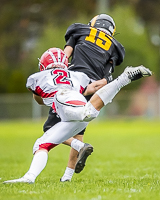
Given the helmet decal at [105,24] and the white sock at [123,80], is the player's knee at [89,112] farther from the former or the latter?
the helmet decal at [105,24]

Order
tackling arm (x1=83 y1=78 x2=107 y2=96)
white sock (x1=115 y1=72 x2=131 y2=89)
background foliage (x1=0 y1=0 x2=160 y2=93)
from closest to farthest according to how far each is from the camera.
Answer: white sock (x1=115 y1=72 x2=131 y2=89), tackling arm (x1=83 y1=78 x2=107 y2=96), background foliage (x1=0 y1=0 x2=160 y2=93)

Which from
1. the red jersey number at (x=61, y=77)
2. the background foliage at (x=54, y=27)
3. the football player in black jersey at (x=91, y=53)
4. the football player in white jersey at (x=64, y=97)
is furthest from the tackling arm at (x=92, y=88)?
the background foliage at (x=54, y=27)

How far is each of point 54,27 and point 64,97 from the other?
109 feet

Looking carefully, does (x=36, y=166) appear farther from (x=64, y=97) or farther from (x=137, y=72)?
(x=137, y=72)

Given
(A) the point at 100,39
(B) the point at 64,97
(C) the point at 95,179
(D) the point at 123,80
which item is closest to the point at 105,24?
(A) the point at 100,39

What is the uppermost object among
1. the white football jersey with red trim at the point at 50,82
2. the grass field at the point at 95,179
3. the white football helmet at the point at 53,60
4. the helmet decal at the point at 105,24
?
the helmet decal at the point at 105,24

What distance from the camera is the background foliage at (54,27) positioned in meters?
36.3

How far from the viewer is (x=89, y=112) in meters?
5.02

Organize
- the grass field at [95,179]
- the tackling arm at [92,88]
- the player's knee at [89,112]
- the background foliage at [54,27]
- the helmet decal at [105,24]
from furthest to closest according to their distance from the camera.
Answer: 1. the background foliage at [54,27]
2. the helmet decal at [105,24]
3. the tackling arm at [92,88]
4. the player's knee at [89,112]
5. the grass field at [95,179]

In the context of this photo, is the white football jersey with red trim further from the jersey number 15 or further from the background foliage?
the background foliage

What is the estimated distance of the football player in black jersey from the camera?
19.8 feet

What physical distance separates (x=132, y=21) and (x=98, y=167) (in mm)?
30720

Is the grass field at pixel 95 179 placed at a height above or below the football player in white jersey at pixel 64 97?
below

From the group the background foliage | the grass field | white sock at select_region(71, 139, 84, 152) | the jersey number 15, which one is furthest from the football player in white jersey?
the background foliage
